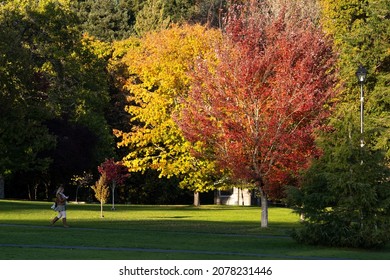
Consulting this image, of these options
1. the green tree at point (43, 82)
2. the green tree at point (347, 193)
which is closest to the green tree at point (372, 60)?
the green tree at point (43, 82)

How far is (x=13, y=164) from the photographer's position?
6431 cm

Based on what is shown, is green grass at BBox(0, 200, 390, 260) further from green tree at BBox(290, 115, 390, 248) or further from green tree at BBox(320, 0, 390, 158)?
green tree at BBox(320, 0, 390, 158)

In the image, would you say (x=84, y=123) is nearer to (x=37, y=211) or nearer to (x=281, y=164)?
(x=37, y=211)

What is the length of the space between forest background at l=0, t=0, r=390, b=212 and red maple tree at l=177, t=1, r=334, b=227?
19.7 feet

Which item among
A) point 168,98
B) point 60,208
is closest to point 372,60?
point 168,98

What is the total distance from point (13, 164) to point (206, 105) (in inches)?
911

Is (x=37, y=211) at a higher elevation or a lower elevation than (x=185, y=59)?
lower

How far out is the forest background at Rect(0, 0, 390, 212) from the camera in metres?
63.2

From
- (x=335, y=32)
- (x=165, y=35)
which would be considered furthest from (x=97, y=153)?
(x=335, y=32)

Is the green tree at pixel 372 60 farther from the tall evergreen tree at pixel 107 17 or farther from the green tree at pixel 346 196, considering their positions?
the tall evergreen tree at pixel 107 17

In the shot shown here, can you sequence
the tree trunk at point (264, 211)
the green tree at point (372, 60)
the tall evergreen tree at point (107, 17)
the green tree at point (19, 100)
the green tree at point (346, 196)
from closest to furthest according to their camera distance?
the green tree at point (346, 196), the tree trunk at point (264, 211), the green tree at point (19, 100), the green tree at point (372, 60), the tall evergreen tree at point (107, 17)

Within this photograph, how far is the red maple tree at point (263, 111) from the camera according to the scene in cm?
4225

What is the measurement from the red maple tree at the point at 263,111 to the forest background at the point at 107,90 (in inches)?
237

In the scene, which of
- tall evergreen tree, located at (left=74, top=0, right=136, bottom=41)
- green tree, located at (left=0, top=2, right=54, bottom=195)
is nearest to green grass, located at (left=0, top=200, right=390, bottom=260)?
green tree, located at (left=0, top=2, right=54, bottom=195)
